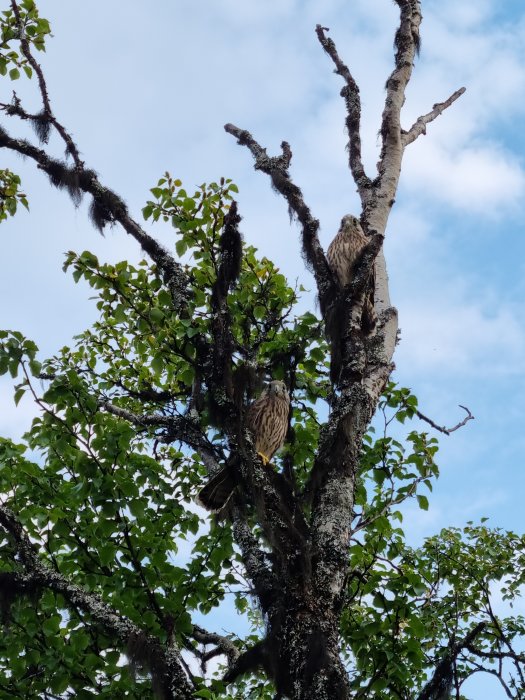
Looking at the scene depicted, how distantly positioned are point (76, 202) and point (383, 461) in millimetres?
3127

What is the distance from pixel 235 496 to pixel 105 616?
1124mm

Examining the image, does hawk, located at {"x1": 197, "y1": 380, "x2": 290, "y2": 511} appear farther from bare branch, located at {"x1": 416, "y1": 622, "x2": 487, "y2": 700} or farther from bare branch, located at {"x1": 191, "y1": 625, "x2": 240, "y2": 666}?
bare branch, located at {"x1": 416, "y1": 622, "x2": 487, "y2": 700}

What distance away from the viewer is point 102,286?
257 inches

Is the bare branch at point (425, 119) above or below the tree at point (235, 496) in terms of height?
above

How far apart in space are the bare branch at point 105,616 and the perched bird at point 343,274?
1979 mm

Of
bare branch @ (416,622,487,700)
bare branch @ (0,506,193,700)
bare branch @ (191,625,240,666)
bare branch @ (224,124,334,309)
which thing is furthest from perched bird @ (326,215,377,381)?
bare branch @ (191,625,240,666)

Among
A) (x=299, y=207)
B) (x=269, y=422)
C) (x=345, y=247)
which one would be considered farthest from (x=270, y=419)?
(x=299, y=207)

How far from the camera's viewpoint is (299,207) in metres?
5.83

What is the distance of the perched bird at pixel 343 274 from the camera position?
5.20m

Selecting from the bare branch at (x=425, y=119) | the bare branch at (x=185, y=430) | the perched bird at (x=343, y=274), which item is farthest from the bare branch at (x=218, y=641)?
the bare branch at (x=425, y=119)

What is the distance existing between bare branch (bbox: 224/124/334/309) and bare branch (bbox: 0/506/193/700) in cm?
242

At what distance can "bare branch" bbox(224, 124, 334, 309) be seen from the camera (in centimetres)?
558

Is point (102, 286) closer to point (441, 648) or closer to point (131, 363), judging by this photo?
point (131, 363)

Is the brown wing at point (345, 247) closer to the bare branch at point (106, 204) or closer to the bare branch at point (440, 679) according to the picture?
the bare branch at point (106, 204)
